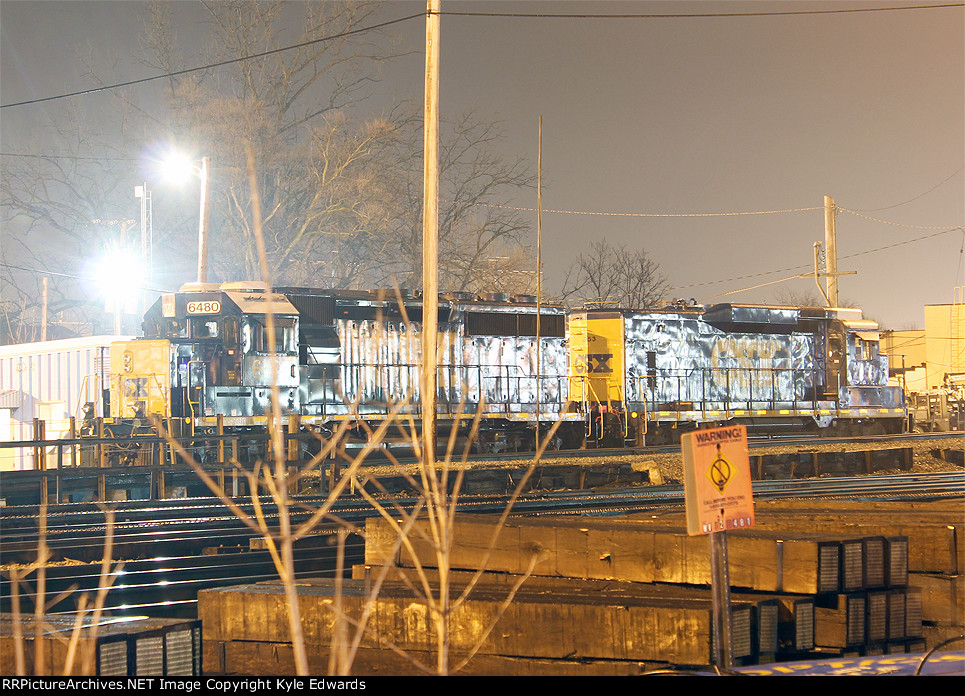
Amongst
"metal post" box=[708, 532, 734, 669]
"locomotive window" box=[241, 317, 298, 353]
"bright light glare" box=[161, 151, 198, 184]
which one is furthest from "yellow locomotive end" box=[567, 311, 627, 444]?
"metal post" box=[708, 532, 734, 669]

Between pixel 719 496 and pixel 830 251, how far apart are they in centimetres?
3171

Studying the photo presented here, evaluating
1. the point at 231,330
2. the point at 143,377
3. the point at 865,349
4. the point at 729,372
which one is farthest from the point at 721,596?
the point at 865,349

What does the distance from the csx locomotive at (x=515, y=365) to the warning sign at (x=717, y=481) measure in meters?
12.2

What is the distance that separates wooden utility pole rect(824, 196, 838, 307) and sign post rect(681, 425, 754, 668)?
2978cm

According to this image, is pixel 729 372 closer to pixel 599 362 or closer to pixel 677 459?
pixel 599 362

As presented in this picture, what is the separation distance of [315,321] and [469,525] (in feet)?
45.1

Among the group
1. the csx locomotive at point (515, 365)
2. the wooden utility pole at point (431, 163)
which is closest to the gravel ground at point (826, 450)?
the csx locomotive at point (515, 365)

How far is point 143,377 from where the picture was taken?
1944 centimetres

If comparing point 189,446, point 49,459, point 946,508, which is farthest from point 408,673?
point 49,459

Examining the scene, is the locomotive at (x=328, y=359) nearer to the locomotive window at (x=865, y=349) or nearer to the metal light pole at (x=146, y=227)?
the locomotive window at (x=865, y=349)

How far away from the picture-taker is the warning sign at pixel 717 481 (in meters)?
4.97

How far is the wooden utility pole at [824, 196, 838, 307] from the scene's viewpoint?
33.8 meters

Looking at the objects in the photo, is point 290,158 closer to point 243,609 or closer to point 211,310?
point 211,310

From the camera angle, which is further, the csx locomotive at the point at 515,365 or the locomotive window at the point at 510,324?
the locomotive window at the point at 510,324
